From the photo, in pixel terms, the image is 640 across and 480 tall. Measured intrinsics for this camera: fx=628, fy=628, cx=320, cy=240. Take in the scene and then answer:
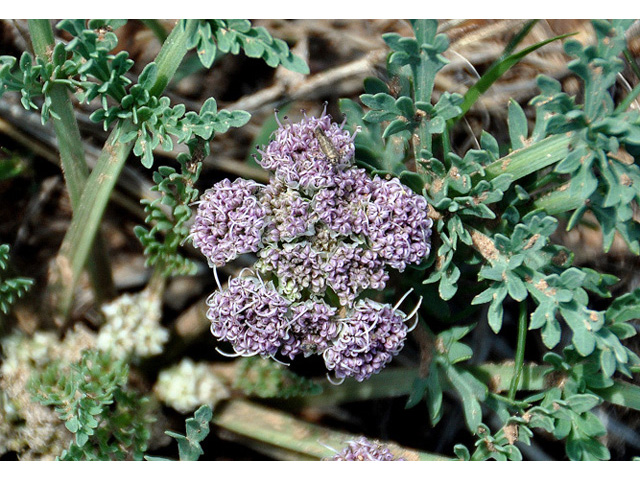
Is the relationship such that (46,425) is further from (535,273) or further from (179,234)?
(535,273)

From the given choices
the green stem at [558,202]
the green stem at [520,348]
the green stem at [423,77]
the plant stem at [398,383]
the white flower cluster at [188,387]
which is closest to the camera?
the green stem at [423,77]

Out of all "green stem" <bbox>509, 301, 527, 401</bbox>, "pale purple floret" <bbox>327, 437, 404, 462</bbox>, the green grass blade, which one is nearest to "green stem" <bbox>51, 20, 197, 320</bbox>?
the green grass blade

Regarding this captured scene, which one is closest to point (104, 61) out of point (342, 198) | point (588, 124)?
point (342, 198)

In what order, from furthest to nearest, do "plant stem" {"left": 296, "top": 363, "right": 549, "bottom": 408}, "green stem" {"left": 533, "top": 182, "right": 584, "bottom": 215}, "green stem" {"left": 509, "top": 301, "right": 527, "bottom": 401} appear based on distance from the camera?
"plant stem" {"left": 296, "top": 363, "right": 549, "bottom": 408} < "green stem" {"left": 509, "top": 301, "right": 527, "bottom": 401} < "green stem" {"left": 533, "top": 182, "right": 584, "bottom": 215}

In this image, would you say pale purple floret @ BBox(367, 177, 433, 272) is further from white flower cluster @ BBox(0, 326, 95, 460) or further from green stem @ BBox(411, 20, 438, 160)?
white flower cluster @ BBox(0, 326, 95, 460)

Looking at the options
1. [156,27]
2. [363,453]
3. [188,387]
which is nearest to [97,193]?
[156,27]

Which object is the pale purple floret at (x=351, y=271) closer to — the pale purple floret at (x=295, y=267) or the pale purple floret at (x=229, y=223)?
the pale purple floret at (x=295, y=267)

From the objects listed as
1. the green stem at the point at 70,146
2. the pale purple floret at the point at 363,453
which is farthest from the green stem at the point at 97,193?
the pale purple floret at the point at 363,453
